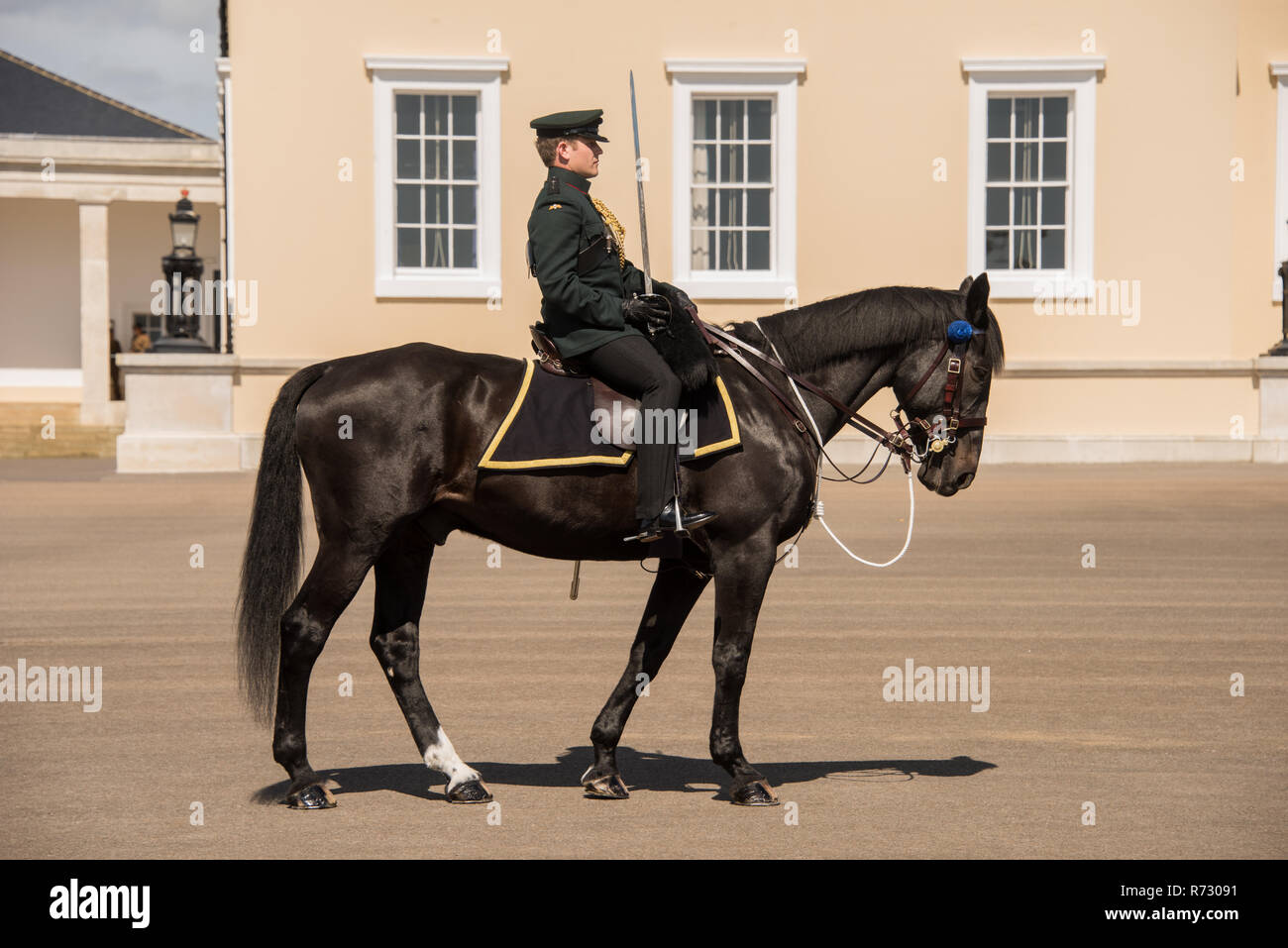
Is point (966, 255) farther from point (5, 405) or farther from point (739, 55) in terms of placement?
point (5, 405)

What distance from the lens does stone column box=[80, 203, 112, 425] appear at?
34.2m

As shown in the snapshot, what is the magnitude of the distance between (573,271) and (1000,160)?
60.9ft

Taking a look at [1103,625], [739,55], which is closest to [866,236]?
[739,55]

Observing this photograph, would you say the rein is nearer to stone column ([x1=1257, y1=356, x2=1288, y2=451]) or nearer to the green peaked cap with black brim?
the green peaked cap with black brim

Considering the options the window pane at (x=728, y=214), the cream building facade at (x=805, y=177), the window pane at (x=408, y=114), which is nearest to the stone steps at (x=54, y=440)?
the cream building facade at (x=805, y=177)

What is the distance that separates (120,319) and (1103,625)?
31932mm

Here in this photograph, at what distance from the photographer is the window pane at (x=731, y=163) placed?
23469 mm

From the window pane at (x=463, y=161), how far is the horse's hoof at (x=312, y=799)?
1804cm

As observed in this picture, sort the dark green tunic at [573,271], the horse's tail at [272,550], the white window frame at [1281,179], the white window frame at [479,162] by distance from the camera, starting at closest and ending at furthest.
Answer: the dark green tunic at [573,271]
the horse's tail at [272,550]
the white window frame at [479,162]
the white window frame at [1281,179]

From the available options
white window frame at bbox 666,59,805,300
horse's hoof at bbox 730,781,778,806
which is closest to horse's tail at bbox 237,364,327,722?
horse's hoof at bbox 730,781,778,806

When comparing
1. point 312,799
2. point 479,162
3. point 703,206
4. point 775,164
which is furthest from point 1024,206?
point 312,799

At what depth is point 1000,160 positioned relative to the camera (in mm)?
23578

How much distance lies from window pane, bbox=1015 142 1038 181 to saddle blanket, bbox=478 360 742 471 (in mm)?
18453

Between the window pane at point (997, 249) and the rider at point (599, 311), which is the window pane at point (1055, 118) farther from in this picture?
the rider at point (599, 311)
